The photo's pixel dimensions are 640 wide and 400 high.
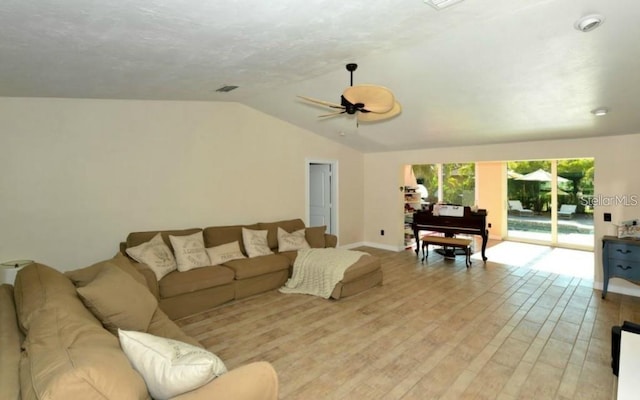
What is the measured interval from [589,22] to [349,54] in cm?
182

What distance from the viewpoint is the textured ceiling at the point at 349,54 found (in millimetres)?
2076

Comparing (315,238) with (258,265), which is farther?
(315,238)

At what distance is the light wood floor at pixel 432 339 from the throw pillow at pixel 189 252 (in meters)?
0.65

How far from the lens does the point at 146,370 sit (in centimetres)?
138

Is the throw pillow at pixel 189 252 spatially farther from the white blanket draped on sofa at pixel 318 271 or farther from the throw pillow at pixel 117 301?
the throw pillow at pixel 117 301

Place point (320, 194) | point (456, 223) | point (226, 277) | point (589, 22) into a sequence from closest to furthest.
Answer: point (589, 22) → point (226, 277) → point (456, 223) → point (320, 194)

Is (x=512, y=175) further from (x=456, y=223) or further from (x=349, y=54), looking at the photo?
(x=349, y=54)

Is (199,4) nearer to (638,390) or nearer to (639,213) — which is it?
(638,390)

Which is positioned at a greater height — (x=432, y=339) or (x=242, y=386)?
(x=242, y=386)

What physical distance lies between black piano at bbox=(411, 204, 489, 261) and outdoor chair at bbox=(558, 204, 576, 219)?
9.64 feet

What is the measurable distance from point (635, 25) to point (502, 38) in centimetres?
83

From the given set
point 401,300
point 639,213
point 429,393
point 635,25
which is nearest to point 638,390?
point 429,393

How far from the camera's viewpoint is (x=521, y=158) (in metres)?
5.62

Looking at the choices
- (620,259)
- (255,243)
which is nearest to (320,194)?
(255,243)
